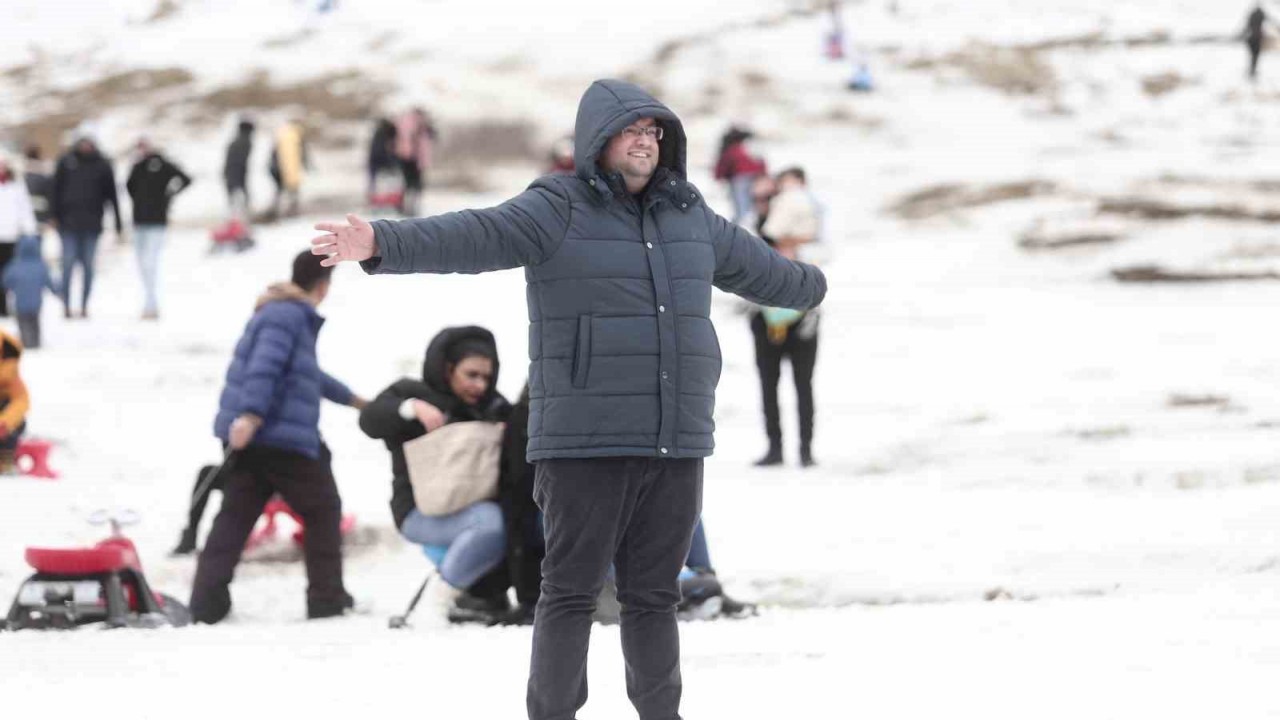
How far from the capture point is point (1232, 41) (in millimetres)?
29438

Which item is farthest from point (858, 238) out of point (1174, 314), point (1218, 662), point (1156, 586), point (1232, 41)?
point (1218, 662)

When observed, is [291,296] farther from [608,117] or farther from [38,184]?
[38,184]

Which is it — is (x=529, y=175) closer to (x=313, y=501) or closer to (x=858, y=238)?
(x=858, y=238)

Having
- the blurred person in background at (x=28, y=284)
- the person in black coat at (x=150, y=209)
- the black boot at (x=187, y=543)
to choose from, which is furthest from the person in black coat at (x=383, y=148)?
the black boot at (x=187, y=543)

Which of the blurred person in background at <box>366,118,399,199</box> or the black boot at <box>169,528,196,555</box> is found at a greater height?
the blurred person in background at <box>366,118,399,199</box>

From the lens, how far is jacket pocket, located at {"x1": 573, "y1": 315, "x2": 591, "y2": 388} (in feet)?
13.6

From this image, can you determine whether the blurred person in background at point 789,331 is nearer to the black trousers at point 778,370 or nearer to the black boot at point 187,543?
the black trousers at point 778,370

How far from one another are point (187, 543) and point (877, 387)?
6.88 metres

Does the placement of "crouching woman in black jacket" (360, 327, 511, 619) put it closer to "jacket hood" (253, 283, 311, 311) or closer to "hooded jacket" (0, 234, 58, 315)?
"jacket hood" (253, 283, 311, 311)

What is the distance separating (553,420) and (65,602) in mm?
3215

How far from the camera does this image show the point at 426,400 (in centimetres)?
692

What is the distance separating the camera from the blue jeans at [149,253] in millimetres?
17797

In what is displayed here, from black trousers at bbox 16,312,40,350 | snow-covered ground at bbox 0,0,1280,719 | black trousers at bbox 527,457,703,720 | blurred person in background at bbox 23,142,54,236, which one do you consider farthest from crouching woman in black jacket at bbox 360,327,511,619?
blurred person in background at bbox 23,142,54,236

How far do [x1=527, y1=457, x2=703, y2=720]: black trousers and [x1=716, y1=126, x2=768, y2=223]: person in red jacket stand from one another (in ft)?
56.2
